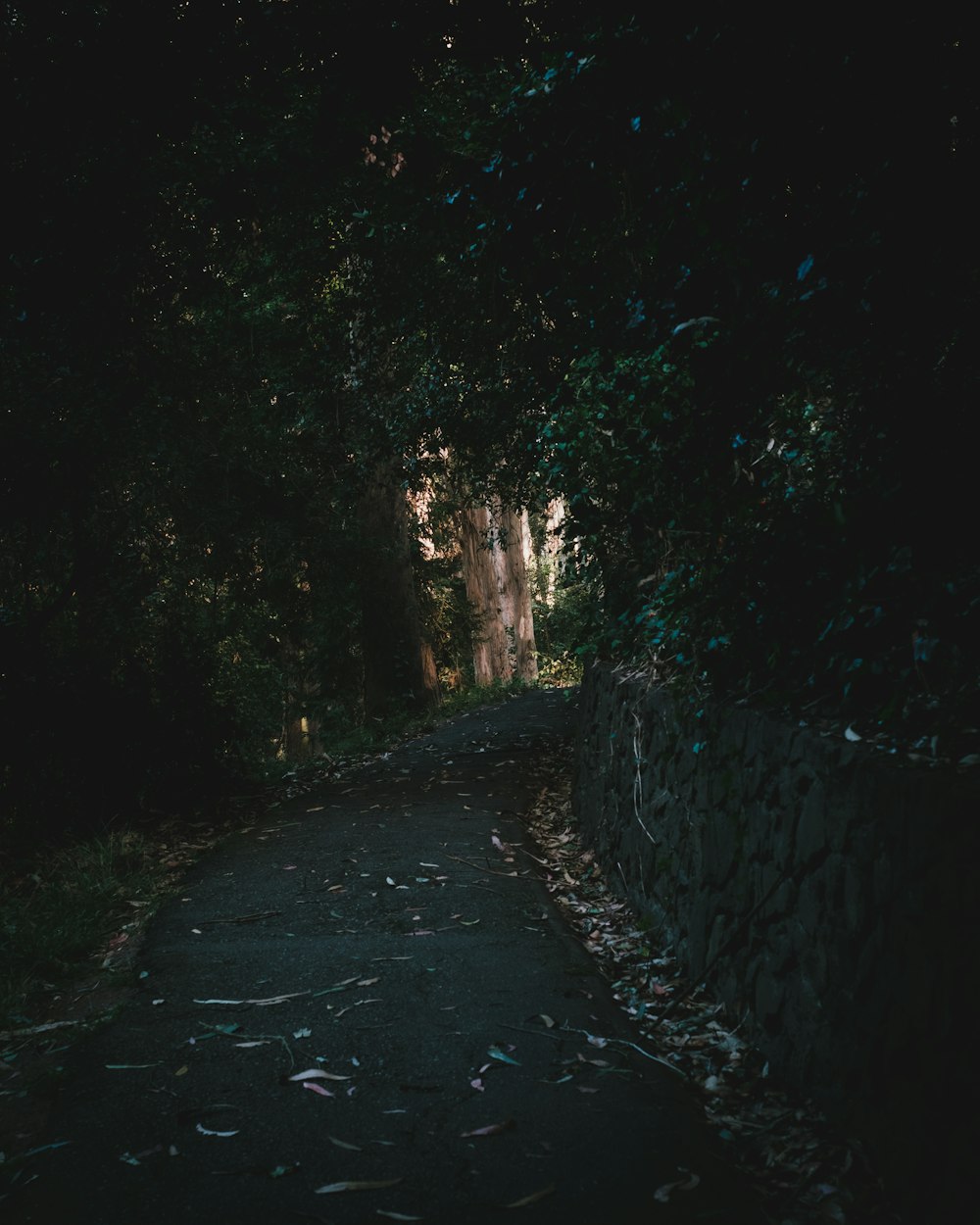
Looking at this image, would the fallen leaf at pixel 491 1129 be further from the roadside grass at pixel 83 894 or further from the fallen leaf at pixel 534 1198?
the roadside grass at pixel 83 894

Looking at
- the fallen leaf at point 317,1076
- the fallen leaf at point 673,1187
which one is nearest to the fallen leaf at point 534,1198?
the fallen leaf at point 673,1187

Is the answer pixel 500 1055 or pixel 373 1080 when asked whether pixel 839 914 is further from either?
pixel 373 1080

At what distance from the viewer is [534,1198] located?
3.10 meters

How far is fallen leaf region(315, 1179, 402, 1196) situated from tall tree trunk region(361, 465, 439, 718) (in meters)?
12.3

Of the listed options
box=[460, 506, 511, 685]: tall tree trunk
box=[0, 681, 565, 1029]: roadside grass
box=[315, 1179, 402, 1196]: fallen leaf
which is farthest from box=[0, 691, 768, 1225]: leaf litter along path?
box=[460, 506, 511, 685]: tall tree trunk

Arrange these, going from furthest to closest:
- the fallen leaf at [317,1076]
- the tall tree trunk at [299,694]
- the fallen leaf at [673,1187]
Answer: the tall tree trunk at [299,694]
the fallen leaf at [317,1076]
the fallen leaf at [673,1187]

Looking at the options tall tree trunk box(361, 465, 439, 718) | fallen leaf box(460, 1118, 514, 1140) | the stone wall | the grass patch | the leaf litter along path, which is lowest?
fallen leaf box(460, 1118, 514, 1140)

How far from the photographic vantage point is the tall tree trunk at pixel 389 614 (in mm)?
15602

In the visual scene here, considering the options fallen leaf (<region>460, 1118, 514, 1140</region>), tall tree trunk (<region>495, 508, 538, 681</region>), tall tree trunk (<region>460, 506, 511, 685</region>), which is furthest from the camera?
tall tree trunk (<region>495, 508, 538, 681</region>)

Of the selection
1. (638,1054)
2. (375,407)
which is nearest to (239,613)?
(375,407)

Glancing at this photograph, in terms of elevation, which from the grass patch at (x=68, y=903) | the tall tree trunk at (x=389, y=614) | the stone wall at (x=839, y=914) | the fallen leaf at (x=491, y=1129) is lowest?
the fallen leaf at (x=491, y=1129)

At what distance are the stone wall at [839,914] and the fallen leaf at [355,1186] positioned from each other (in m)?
1.50

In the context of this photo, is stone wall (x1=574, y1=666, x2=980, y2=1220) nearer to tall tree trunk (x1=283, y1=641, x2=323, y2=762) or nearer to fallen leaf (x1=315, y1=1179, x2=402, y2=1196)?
fallen leaf (x1=315, y1=1179, x2=402, y2=1196)

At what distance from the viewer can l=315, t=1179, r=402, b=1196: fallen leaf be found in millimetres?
3191
